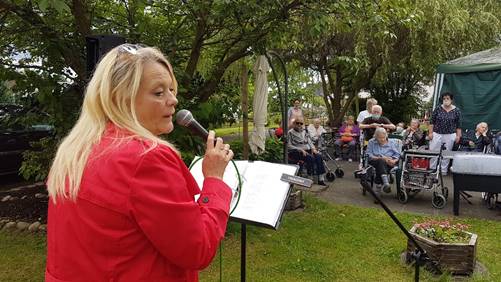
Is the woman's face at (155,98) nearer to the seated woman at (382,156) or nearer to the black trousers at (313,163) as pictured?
the seated woman at (382,156)

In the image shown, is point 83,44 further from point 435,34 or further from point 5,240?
point 435,34

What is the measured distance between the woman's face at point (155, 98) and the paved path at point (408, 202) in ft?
21.0

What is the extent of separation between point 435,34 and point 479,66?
85.7 inches

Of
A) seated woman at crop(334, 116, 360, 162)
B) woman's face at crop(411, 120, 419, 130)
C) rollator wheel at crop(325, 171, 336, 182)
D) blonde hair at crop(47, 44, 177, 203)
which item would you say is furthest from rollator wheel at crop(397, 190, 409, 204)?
blonde hair at crop(47, 44, 177, 203)

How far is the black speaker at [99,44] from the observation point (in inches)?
161

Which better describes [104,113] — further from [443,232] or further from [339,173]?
[339,173]

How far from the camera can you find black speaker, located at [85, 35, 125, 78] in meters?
4.08

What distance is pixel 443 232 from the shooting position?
16.1 feet

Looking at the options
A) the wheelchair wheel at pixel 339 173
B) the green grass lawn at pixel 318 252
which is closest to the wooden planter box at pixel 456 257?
the green grass lawn at pixel 318 252

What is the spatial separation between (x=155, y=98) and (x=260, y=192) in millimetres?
1323

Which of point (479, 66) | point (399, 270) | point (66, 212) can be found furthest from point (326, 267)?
point (479, 66)

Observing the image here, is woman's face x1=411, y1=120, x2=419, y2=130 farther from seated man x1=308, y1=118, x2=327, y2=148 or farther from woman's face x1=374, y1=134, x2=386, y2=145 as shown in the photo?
woman's face x1=374, y1=134, x2=386, y2=145

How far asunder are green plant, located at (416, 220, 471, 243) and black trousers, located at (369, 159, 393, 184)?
306cm

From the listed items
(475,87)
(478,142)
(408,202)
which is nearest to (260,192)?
(408,202)
